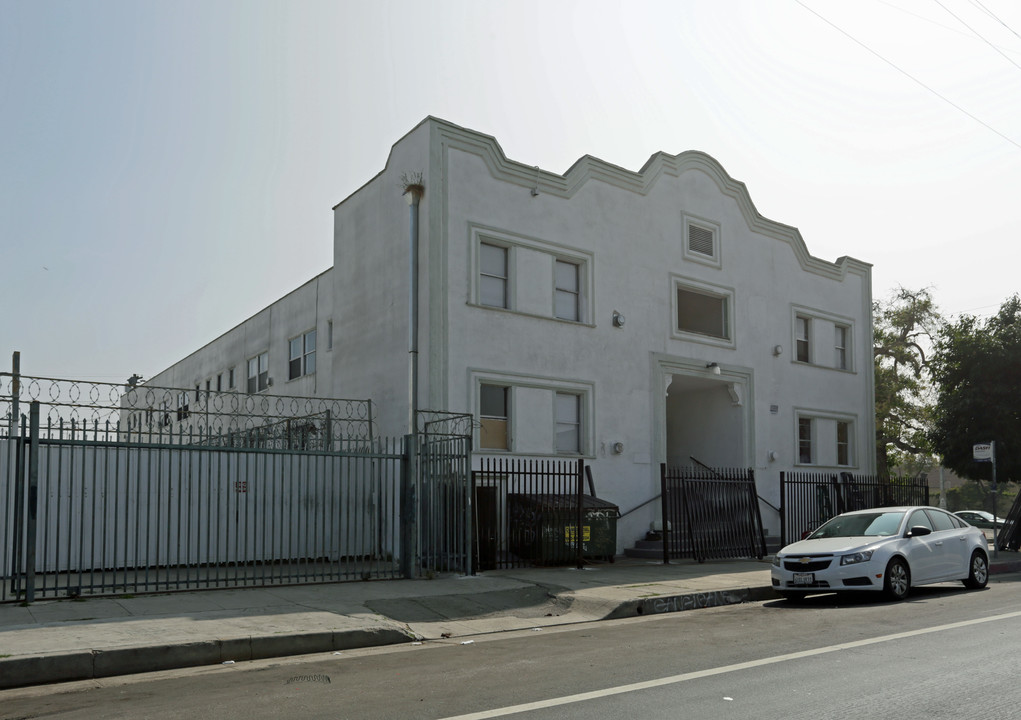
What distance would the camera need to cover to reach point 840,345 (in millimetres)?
28016

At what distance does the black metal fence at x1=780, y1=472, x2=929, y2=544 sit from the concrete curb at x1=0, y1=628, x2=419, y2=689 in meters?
13.8

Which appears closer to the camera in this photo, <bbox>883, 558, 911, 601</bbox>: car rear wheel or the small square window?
<bbox>883, 558, 911, 601</bbox>: car rear wheel

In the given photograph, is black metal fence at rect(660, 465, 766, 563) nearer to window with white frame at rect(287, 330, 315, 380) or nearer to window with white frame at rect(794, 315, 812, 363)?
window with white frame at rect(794, 315, 812, 363)

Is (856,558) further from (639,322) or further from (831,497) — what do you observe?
(831,497)

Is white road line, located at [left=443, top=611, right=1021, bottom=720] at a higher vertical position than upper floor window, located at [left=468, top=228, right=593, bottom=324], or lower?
lower

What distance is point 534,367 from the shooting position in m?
19.5

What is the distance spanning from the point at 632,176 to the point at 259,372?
13.5 meters

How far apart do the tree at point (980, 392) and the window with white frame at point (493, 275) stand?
1430 centimetres

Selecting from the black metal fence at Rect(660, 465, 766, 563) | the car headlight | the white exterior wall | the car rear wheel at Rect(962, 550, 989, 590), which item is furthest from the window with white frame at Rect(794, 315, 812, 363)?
the car headlight

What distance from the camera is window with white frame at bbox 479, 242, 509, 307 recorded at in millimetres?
19145

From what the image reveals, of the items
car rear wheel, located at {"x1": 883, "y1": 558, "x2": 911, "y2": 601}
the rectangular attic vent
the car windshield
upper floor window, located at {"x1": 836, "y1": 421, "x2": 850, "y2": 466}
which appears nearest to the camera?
car rear wheel, located at {"x1": 883, "y1": 558, "x2": 911, "y2": 601}

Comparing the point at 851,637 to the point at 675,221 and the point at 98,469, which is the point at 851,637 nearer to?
the point at 98,469

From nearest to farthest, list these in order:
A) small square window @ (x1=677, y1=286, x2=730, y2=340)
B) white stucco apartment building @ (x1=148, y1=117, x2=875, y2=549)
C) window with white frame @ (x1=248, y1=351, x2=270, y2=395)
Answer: white stucco apartment building @ (x1=148, y1=117, x2=875, y2=549)
small square window @ (x1=677, y1=286, x2=730, y2=340)
window with white frame @ (x1=248, y1=351, x2=270, y2=395)

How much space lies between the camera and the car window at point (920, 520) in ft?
45.6
